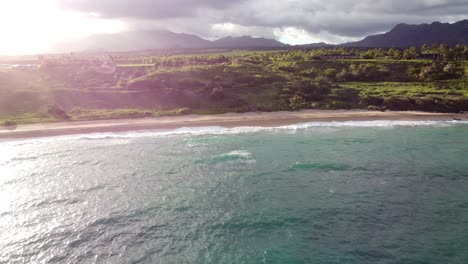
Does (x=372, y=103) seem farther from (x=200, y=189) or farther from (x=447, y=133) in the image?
(x=200, y=189)

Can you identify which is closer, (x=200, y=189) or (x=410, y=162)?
(x=200, y=189)

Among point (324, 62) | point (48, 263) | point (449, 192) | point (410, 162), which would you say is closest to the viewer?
point (48, 263)

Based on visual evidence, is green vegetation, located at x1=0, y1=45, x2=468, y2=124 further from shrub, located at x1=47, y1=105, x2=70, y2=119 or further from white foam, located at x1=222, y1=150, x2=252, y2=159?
white foam, located at x1=222, y1=150, x2=252, y2=159

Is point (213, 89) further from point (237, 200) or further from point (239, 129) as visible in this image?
point (237, 200)

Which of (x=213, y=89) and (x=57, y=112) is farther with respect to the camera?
(x=213, y=89)

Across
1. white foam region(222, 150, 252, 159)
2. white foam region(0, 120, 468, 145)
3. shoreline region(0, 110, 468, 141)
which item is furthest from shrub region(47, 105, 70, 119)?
white foam region(222, 150, 252, 159)

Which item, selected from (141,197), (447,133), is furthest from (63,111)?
(447,133)

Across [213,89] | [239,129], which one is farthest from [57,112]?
[239,129]
